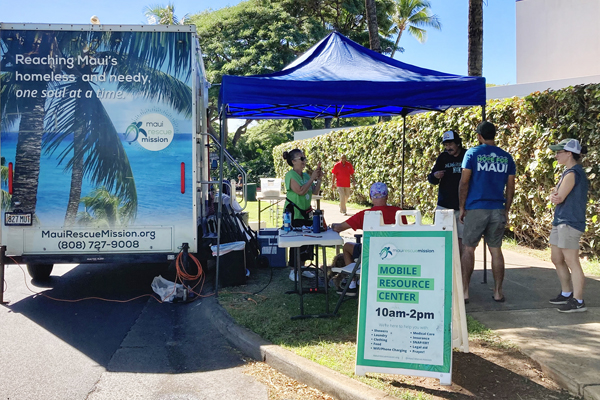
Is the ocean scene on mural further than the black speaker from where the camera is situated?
No

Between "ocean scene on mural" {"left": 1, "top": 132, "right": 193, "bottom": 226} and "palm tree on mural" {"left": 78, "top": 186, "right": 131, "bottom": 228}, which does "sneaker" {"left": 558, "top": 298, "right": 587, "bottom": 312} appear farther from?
"palm tree on mural" {"left": 78, "top": 186, "right": 131, "bottom": 228}

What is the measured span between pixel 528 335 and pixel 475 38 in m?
6.95

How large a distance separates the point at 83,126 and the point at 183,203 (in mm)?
1448

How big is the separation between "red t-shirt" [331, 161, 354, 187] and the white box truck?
958 centimetres

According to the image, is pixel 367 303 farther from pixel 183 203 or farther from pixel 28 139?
pixel 28 139

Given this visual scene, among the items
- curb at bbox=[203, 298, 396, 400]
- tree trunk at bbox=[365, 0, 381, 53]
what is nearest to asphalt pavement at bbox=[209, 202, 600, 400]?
curb at bbox=[203, 298, 396, 400]

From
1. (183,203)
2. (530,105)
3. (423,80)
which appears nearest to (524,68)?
(530,105)

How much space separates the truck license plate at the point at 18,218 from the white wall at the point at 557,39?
1761cm

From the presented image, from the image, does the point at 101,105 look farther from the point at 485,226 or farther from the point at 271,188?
the point at 271,188

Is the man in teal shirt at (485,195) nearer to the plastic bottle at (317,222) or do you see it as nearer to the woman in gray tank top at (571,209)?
the woman in gray tank top at (571,209)

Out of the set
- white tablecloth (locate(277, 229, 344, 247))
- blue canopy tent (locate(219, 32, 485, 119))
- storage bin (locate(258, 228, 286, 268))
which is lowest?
storage bin (locate(258, 228, 286, 268))

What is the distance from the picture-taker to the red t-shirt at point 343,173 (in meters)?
15.5

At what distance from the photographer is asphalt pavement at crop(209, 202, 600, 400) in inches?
150

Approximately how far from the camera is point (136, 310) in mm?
A: 6379
